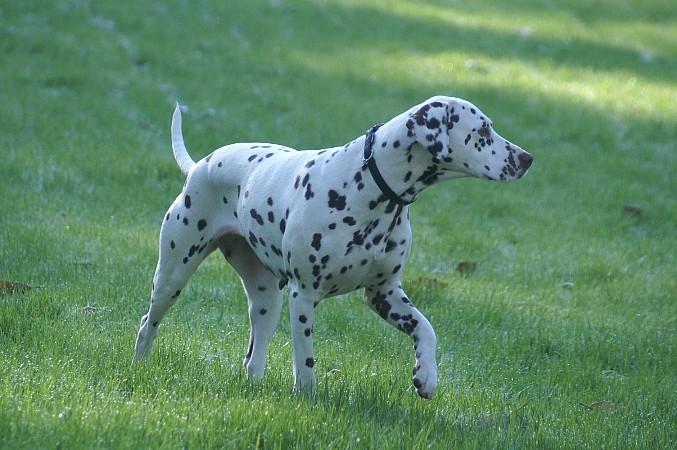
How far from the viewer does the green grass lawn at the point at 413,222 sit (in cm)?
501

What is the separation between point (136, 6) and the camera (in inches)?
652

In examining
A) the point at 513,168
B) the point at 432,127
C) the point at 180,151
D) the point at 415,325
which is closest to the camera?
the point at 432,127

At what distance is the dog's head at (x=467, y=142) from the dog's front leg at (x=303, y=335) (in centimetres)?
100

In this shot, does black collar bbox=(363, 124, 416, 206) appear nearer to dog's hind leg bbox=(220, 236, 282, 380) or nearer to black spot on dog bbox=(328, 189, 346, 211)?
black spot on dog bbox=(328, 189, 346, 211)

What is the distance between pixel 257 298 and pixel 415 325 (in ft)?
3.69

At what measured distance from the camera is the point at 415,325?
5246mm

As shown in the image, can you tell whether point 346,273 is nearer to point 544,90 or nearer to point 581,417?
point 581,417

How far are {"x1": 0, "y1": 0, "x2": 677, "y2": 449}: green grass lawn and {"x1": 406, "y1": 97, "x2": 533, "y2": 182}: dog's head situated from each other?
Answer: 1.29 metres

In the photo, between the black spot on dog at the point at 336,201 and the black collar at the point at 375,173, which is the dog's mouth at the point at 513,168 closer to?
the black collar at the point at 375,173

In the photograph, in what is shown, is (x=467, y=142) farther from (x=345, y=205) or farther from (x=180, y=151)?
(x=180, y=151)

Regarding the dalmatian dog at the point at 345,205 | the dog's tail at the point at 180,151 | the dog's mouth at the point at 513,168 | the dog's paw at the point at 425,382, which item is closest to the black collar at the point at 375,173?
the dalmatian dog at the point at 345,205

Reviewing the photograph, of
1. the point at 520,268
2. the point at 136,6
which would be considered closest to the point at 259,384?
the point at 520,268

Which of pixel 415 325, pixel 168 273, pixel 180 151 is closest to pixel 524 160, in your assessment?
pixel 415 325

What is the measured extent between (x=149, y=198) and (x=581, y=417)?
5.31m
